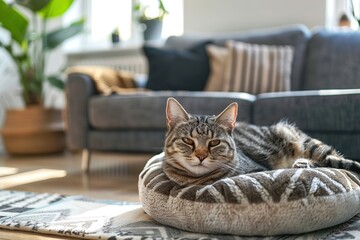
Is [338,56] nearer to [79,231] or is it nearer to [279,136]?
[279,136]

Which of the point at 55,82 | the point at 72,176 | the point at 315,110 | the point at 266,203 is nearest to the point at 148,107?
the point at 72,176

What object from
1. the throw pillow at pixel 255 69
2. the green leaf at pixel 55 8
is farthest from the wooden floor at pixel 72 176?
the green leaf at pixel 55 8

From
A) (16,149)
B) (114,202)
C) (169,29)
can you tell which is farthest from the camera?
(169,29)

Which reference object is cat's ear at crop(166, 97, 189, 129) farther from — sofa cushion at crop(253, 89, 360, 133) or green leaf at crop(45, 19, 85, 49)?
green leaf at crop(45, 19, 85, 49)

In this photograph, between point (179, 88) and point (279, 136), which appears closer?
point (279, 136)

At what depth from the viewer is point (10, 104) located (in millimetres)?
4426

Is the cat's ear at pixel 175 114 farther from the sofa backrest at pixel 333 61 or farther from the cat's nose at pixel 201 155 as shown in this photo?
the sofa backrest at pixel 333 61

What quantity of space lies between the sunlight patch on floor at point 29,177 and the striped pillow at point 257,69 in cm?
121

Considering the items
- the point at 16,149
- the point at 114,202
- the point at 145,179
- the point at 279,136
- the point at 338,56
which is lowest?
the point at 16,149

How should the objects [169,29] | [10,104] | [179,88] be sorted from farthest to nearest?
[10,104], [169,29], [179,88]

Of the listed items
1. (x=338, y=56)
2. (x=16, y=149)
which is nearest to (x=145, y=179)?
(x=338, y=56)

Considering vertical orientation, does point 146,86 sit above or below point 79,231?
above

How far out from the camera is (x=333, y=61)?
2.80 metres

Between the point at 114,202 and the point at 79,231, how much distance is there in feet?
1.51
